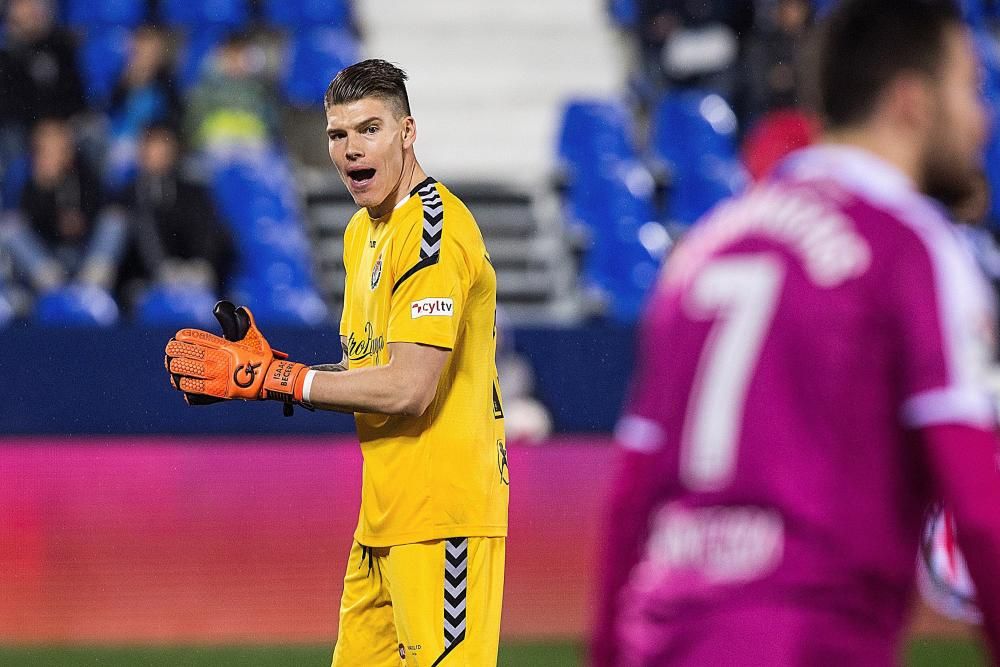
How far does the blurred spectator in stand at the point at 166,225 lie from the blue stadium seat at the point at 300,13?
8.31ft

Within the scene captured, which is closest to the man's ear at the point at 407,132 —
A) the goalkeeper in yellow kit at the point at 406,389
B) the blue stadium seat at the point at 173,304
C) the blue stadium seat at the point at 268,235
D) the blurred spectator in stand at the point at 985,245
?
the goalkeeper in yellow kit at the point at 406,389

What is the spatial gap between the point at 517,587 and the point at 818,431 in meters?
5.55

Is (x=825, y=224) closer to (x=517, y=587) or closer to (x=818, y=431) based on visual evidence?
(x=818, y=431)

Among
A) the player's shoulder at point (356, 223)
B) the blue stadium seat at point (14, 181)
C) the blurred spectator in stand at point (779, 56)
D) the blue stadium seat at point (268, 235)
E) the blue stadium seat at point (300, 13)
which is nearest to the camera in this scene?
the player's shoulder at point (356, 223)

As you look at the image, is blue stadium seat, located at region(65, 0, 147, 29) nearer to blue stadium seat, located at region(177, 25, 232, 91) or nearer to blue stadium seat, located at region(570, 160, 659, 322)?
blue stadium seat, located at region(177, 25, 232, 91)

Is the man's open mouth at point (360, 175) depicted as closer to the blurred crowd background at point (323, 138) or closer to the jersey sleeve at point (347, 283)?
the jersey sleeve at point (347, 283)

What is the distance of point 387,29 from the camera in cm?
1326

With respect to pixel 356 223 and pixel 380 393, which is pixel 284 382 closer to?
pixel 380 393

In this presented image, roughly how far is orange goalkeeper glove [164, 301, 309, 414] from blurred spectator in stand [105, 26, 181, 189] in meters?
7.10

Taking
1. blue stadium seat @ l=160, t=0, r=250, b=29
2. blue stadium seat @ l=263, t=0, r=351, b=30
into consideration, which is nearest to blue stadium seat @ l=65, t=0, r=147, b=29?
blue stadium seat @ l=160, t=0, r=250, b=29

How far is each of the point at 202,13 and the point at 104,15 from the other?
0.79 m

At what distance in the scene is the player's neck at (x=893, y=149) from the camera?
2133 millimetres

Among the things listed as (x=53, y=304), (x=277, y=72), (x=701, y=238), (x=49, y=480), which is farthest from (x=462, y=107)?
(x=701, y=238)

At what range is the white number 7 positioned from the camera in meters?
2.11
